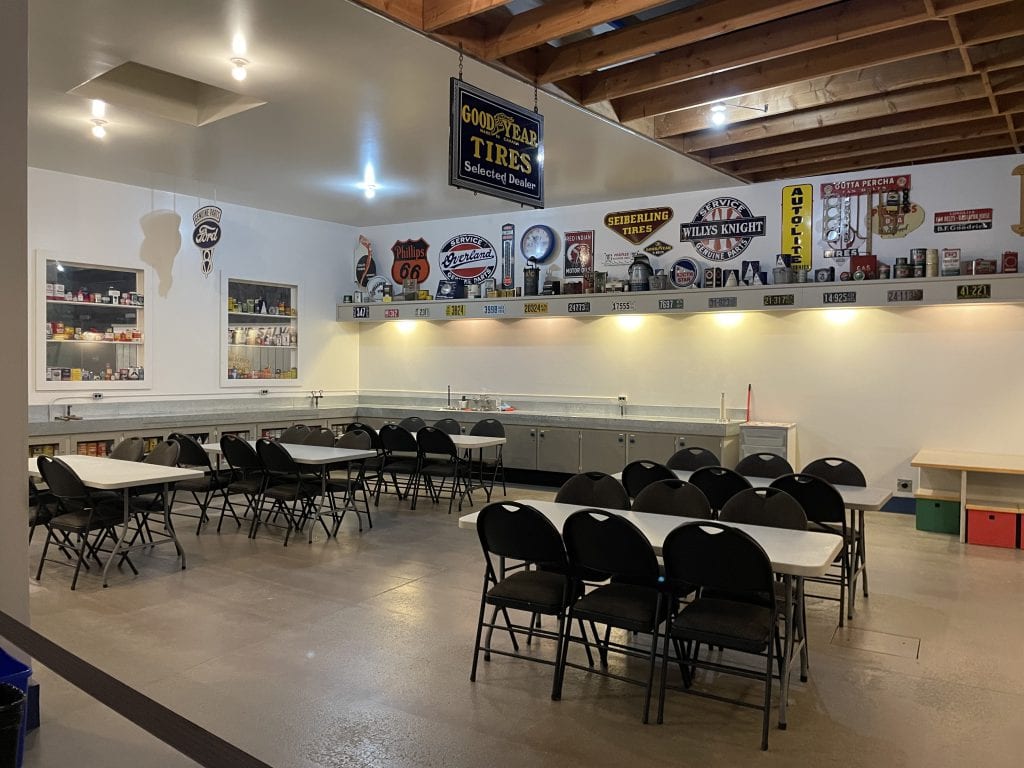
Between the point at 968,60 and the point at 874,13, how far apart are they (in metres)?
1.02

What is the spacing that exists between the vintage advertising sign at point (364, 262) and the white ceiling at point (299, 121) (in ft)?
3.94

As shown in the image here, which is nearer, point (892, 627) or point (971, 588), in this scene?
point (892, 627)

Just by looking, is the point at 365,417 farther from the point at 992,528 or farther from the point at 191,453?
the point at 992,528

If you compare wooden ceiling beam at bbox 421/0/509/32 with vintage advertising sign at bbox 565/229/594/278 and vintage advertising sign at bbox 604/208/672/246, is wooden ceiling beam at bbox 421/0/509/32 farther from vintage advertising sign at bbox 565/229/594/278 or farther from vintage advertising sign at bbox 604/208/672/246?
vintage advertising sign at bbox 565/229/594/278

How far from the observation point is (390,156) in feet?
24.1

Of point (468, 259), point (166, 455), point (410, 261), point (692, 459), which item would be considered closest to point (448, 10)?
point (692, 459)

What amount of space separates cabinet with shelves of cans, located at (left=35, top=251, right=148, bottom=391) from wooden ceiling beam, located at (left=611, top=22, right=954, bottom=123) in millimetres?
6082

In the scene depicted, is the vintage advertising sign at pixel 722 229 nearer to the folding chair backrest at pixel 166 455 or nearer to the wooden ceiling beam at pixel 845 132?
the wooden ceiling beam at pixel 845 132

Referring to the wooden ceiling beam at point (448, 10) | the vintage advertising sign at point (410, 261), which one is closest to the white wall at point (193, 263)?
the vintage advertising sign at point (410, 261)

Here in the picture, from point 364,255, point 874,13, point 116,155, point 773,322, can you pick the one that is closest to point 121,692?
point 874,13

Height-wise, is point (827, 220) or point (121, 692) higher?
point (827, 220)

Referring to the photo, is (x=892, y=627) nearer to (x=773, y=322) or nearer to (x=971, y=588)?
(x=971, y=588)

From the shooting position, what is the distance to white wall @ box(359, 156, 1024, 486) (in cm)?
729

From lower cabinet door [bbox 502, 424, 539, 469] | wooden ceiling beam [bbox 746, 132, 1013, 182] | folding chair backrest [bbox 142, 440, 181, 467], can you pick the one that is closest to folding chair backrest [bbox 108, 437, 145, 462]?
folding chair backrest [bbox 142, 440, 181, 467]
